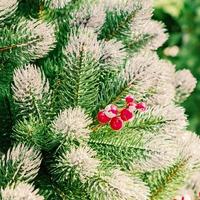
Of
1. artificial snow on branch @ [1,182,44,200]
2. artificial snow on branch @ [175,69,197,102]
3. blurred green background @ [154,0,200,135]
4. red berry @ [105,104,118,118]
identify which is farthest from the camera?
blurred green background @ [154,0,200,135]

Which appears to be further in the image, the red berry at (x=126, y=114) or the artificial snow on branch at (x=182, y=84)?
the artificial snow on branch at (x=182, y=84)

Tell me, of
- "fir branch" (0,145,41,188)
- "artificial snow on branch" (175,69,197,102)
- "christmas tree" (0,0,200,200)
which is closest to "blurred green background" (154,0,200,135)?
"artificial snow on branch" (175,69,197,102)

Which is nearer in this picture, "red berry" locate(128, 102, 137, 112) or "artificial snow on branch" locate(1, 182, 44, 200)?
"artificial snow on branch" locate(1, 182, 44, 200)

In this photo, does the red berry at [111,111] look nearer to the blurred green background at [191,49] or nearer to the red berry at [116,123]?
the red berry at [116,123]

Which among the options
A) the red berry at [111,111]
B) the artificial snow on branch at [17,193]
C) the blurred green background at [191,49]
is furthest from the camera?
the blurred green background at [191,49]

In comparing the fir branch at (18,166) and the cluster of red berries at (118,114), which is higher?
the cluster of red berries at (118,114)

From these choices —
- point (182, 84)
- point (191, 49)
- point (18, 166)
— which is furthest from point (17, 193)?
point (191, 49)

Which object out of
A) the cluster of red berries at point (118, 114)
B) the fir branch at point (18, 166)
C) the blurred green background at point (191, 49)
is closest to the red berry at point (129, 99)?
the cluster of red berries at point (118, 114)

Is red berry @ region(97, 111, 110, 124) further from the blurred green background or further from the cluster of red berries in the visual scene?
the blurred green background

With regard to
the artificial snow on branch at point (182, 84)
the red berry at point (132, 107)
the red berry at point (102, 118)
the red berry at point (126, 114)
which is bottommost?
the red berry at point (102, 118)
